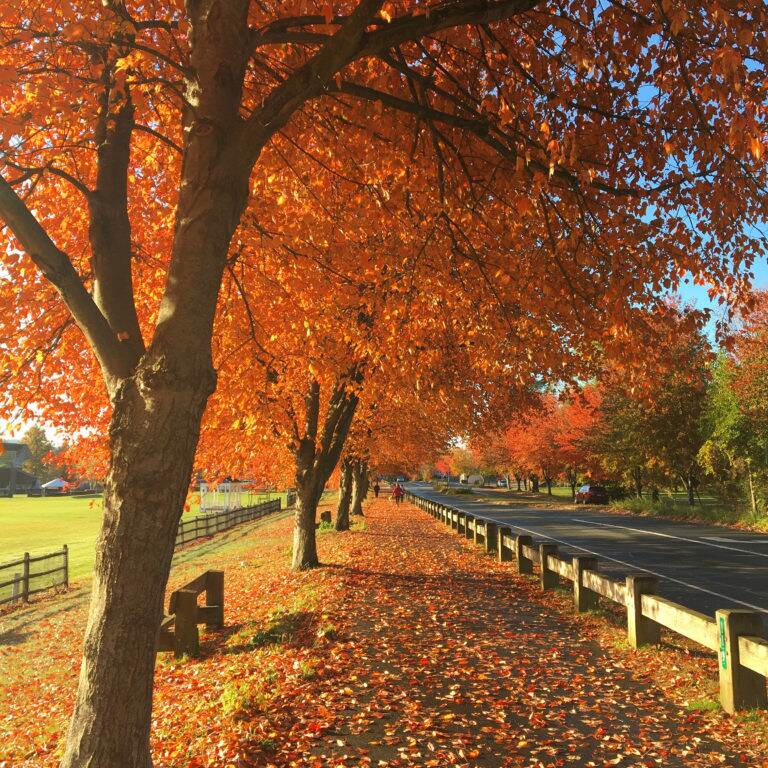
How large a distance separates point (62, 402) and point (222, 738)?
8648 mm

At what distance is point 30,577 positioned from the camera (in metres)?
18.2

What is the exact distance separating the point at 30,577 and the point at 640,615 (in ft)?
56.7

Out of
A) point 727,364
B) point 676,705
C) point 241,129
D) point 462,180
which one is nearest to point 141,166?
point 462,180

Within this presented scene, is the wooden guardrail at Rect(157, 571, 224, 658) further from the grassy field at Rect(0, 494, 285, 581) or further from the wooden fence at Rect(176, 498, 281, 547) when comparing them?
the wooden fence at Rect(176, 498, 281, 547)

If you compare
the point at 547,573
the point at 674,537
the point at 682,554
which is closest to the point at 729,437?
the point at 674,537

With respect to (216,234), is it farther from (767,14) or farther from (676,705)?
(676,705)

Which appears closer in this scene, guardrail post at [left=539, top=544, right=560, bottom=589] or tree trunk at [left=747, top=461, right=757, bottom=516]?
guardrail post at [left=539, top=544, right=560, bottom=589]

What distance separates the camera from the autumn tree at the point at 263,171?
382 centimetres

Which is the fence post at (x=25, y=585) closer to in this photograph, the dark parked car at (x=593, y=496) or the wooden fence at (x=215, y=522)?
the wooden fence at (x=215, y=522)

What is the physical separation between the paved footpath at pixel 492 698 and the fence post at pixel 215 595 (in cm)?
224

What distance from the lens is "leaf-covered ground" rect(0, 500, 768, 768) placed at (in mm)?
4859

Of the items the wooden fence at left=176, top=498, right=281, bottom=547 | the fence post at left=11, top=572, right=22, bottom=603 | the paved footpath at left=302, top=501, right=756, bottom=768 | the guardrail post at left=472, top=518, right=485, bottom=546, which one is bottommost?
the wooden fence at left=176, top=498, right=281, bottom=547

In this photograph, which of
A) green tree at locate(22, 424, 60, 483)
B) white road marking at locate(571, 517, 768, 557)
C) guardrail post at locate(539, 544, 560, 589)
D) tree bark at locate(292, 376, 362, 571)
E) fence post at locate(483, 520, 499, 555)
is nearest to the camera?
guardrail post at locate(539, 544, 560, 589)

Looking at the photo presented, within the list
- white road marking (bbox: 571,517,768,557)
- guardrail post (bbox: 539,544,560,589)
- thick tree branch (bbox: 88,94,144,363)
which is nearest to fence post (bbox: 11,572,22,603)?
guardrail post (bbox: 539,544,560,589)
